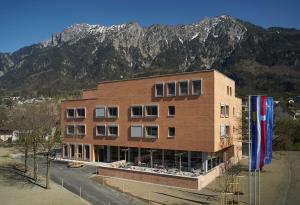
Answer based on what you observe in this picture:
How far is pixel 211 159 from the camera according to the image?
4634 cm

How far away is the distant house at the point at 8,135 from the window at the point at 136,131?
54514 mm

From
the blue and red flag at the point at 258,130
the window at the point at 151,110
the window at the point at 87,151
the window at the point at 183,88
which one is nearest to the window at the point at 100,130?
the window at the point at 87,151

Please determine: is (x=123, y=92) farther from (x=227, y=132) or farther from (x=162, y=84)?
(x=227, y=132)

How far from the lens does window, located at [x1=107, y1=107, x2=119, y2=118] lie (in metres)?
51.8

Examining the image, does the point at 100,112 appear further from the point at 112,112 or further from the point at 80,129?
the point at 80,129

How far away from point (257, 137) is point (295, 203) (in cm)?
1057

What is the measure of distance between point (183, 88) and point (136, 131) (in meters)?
9.48

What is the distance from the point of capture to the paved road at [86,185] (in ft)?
109

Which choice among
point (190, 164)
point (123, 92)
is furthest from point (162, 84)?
point (190, 164)

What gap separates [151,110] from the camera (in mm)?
47906

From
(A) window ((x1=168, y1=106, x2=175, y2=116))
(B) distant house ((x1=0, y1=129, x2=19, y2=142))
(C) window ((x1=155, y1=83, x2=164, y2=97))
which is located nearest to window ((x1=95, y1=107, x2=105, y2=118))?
(C) window ((x1=155, y1=83, x2=164, y2=97))

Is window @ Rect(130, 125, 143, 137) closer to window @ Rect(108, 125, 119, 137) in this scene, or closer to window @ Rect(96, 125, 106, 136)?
window @ Rect(108, 125, 119, 137)

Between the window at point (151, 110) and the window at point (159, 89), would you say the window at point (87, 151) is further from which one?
the window at point (159, 89)

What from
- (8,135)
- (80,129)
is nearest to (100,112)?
(80,129)
